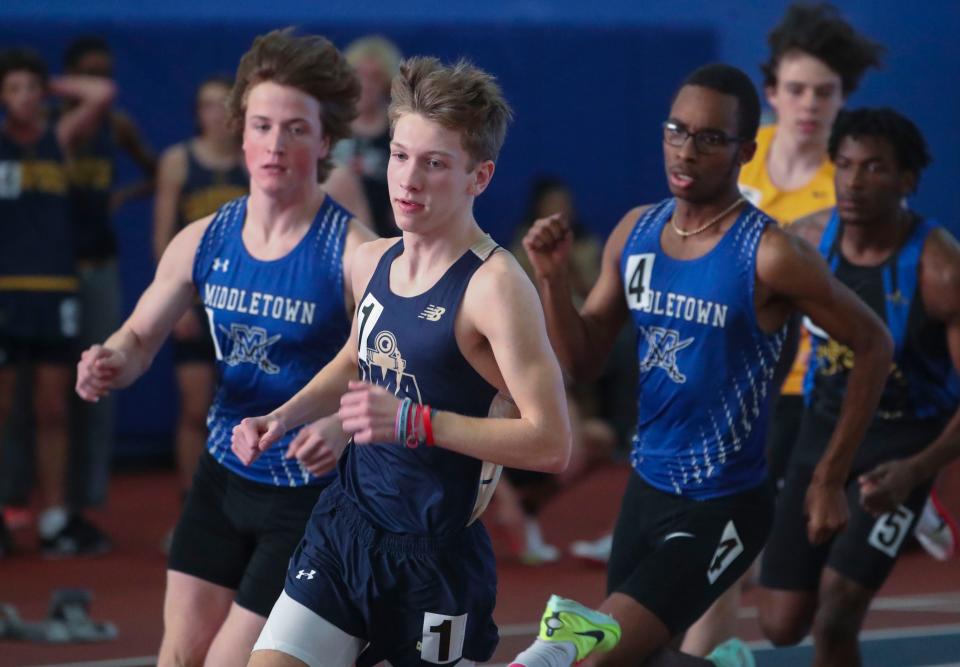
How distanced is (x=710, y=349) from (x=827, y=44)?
8.84 ft


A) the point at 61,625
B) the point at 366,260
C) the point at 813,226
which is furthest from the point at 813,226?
the point at 61,625

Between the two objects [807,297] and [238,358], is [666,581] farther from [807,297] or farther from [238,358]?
[238,358]

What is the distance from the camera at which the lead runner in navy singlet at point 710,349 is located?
15.5 ft

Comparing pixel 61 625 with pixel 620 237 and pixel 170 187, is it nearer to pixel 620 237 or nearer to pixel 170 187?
pixel 170 187

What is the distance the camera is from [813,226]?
5961 millimetres

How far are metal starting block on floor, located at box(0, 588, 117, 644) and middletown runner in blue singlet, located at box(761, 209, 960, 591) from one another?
303cm

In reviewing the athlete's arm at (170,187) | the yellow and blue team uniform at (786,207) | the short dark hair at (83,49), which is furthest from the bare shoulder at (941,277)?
the short dark hair at (83,49)

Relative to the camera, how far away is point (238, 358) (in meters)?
4.88

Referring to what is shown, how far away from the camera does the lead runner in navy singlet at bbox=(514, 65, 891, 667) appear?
187 inches

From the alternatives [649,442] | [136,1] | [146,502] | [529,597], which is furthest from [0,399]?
[649,442]

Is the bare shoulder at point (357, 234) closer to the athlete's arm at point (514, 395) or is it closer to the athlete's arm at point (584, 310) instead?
the athlete's arm at point (584, 310)

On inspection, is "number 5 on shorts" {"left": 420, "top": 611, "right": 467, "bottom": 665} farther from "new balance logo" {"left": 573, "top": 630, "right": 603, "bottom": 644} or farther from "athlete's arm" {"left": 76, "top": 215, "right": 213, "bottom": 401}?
"athlete's arm" {"left": 76, "top": 215, "right": 213, "bottom": 401}

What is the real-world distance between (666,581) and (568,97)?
911 cm

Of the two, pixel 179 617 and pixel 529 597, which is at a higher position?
pixel 179 617
